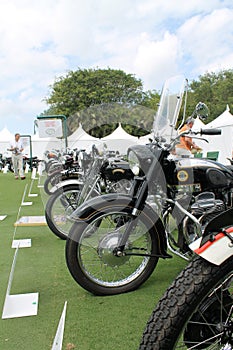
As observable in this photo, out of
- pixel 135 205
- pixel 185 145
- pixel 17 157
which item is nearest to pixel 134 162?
pixel 135 205

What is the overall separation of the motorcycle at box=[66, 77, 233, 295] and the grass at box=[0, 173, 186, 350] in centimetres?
14

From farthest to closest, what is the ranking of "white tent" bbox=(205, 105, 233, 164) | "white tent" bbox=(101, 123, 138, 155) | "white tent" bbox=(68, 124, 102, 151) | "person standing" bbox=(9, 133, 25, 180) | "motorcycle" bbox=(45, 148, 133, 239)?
"person standing" bbox=(9, 133, 25, 180) < "white tent" bbox=(205, 105, 233, 164) < "motorcycle" bbox=(45, 148, 133, 239) < "white tent" bbox=(68, 124, 102, 151) < "white tent" bbox=(101, 123, 138, 155)

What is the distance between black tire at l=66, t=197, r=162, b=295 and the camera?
2.35 m

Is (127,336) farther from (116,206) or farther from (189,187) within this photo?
(189,187)

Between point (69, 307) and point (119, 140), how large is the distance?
158 cm

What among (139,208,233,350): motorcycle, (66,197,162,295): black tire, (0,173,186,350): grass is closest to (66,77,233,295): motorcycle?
(66,197,162,295): black tire

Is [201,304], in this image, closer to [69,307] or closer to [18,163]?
[69,307]

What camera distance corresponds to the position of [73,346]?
6.10ft

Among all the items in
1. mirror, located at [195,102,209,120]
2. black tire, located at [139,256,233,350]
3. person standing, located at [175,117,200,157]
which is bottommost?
→ black tire, located at [139,256,233,350]

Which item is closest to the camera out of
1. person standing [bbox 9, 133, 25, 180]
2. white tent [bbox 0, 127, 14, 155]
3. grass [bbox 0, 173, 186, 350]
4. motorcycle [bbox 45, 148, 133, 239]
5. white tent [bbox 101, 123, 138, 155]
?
grass [bbox 0, 173, 186, 350]

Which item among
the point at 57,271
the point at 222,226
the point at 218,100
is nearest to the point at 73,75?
the point at 218,100

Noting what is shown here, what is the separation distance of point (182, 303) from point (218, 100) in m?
36.3

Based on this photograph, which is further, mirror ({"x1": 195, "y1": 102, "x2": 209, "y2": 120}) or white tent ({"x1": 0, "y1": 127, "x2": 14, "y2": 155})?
white tent ({"x1": 0, "y1": 127, "x2": 14, "y2": 155})

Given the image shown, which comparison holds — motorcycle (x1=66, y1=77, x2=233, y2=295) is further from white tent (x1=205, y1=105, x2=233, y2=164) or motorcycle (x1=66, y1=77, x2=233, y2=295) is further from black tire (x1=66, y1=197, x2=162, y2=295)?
white tent (x1=205, y1=105, x2=233, y2=164)
